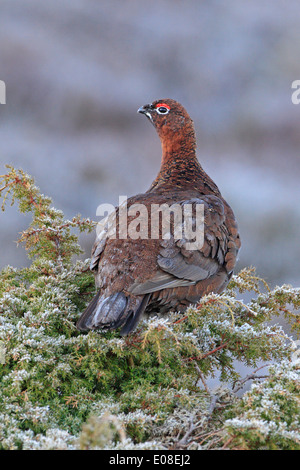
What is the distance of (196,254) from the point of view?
159 cm

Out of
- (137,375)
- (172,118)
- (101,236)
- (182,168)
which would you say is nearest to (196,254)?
(101,236)

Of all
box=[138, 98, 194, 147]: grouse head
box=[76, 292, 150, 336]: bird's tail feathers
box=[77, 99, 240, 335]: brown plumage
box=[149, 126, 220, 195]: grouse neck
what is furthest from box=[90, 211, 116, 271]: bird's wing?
box=[138, 98, 194, 147]: grouse head

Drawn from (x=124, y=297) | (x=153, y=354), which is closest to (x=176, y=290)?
(x=124, y=297)

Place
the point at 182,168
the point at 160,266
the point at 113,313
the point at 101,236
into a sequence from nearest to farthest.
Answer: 1. the point at 113,313
2. the point at 160,266
3. the point at 101,236
4. the point at 182,168

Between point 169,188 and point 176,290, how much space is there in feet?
1.82

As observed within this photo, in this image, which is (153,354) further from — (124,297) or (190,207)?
(190,207)

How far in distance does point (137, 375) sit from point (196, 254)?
506 millimetres

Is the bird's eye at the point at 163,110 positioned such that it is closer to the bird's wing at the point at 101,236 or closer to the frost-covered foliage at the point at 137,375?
the bird's wing at the point at 101,236

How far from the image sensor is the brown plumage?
137cm

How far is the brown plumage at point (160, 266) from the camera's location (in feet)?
4.50

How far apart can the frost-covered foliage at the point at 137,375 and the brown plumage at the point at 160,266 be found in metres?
0.08

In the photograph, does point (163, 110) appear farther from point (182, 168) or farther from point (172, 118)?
point (182, 168)

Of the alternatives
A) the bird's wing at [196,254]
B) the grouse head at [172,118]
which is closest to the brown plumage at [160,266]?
the bird's wing at [196,254]

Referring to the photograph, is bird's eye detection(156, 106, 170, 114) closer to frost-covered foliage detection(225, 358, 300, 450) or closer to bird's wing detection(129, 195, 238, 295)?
bird's wing detection(129, 195, 238, 295)
